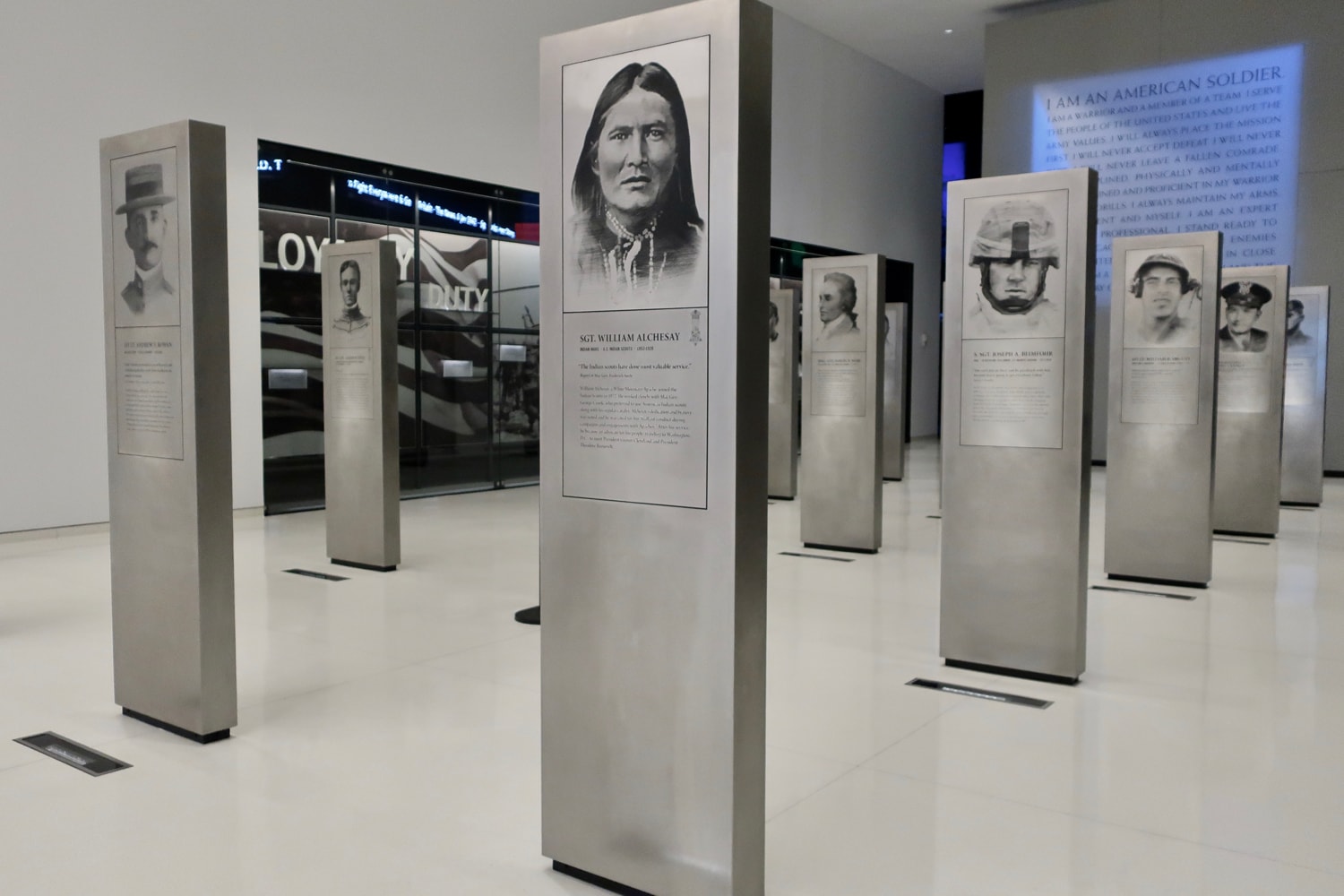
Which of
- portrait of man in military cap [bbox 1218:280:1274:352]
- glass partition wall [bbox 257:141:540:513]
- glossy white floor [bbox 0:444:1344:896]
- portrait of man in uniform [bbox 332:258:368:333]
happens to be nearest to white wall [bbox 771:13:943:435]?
glass partition wall [bbox 257:141:540:513]

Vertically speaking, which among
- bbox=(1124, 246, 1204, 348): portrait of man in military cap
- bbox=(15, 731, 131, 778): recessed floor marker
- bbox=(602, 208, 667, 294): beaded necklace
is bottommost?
bbox=(15, 731, 131, 778): recessed floor marker

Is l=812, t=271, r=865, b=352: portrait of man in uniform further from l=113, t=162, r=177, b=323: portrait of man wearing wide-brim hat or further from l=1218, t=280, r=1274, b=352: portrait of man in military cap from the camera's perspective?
l=113, t=162, r=177, b=323: portrait of man wearing wide-brim hat

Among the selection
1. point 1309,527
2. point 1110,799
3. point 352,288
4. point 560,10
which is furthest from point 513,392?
point 1110,799

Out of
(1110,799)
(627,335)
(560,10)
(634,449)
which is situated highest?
(560,10)

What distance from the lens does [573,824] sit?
3010 millimetres

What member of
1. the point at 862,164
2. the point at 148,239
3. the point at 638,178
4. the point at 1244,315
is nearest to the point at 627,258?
the point at 638,178

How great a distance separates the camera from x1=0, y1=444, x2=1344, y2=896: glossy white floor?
10.2ft

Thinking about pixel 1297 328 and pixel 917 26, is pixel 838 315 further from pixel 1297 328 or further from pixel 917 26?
pixel 917 26

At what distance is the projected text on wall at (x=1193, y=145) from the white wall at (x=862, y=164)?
3927 mm

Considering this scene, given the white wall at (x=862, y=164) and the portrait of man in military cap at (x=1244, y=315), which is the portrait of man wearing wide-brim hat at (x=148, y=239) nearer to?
the portrait of man in military cap at (x=1244, y=315)

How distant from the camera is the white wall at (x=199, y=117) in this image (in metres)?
8.88

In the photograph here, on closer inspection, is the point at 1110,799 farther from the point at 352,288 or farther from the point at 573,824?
the point at 352,288

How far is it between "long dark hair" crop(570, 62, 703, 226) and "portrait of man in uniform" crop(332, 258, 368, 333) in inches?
213

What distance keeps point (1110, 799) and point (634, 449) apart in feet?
7.07
